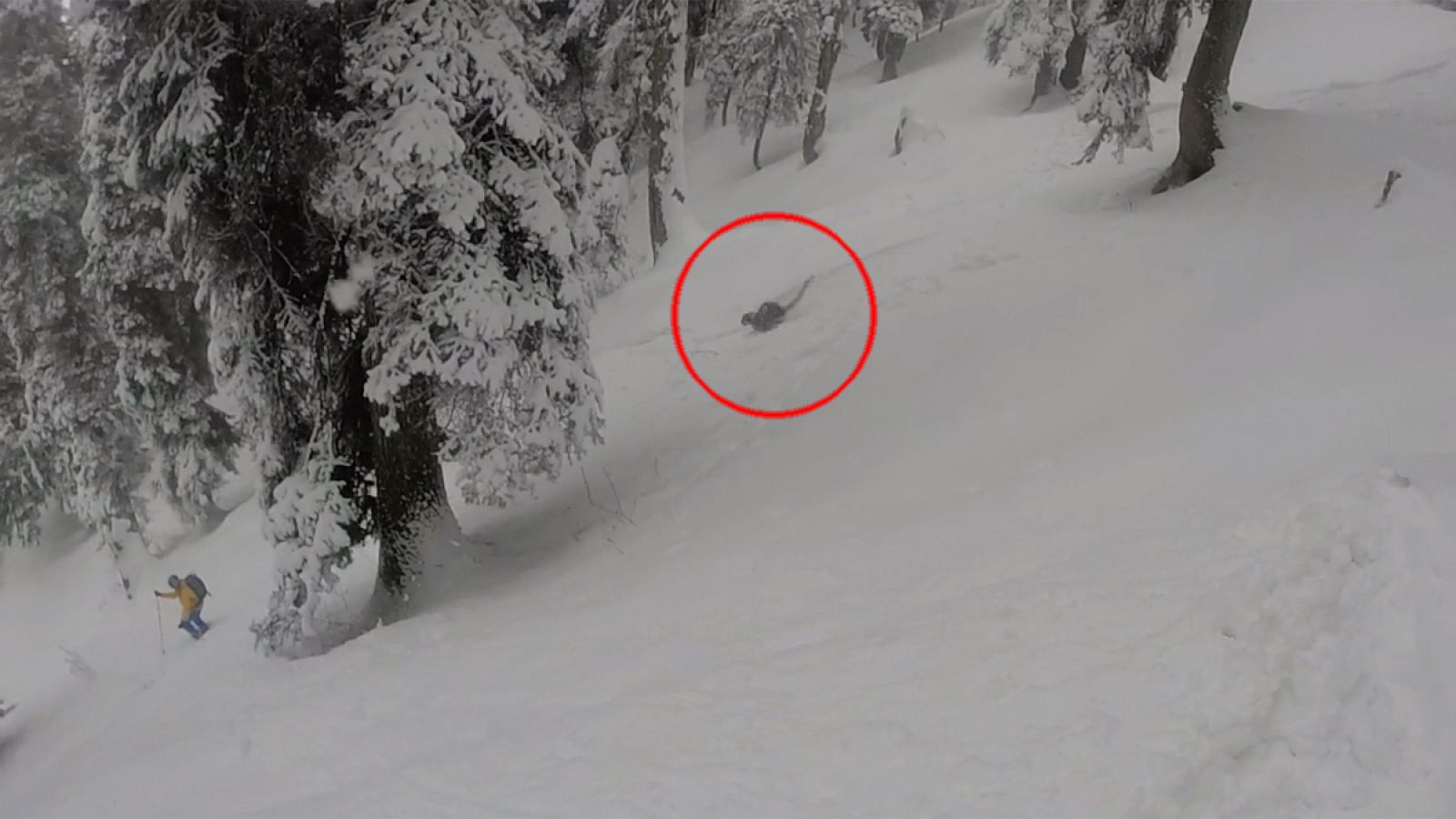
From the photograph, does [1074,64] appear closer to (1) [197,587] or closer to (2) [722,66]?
(2) [722,66]

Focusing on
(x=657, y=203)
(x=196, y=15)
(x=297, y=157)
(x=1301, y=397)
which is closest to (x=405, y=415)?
(x=297, y=157)

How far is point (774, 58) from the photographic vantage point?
25.5m

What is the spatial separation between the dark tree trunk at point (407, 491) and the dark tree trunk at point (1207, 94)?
10198 mm

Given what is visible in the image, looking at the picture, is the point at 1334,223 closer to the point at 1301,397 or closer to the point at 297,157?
the point at 1301,397

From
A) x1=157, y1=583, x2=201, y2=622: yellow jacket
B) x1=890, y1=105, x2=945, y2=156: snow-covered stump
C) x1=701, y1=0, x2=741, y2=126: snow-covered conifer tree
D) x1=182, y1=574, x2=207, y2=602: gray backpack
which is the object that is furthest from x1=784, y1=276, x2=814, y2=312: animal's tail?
x1=701, y1=0, x2=741, y2=126: snow-covered conifer tree

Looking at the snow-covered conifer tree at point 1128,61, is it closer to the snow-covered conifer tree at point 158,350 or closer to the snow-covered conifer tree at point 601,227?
the snow-covered conifer tree at point 601,227

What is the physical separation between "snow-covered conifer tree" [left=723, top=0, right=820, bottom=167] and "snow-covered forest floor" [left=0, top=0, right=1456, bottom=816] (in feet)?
40.7

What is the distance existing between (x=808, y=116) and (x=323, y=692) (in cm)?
2222

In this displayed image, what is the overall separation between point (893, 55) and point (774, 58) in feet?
25.2

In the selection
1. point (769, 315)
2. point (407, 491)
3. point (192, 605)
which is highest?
point (407, 491)

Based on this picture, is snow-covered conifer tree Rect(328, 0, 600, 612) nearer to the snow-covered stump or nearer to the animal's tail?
the animal's tail

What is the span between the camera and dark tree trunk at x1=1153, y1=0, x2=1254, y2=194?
36.1 ft

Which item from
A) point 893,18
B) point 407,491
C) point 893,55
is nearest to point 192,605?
point 407,491

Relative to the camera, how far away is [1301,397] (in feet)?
23.2
